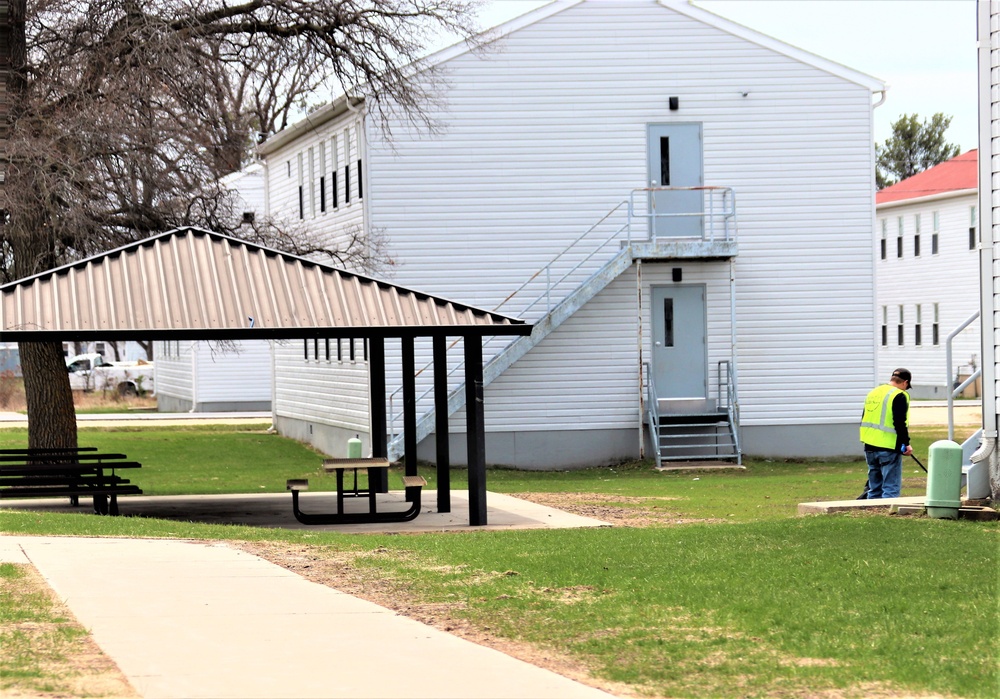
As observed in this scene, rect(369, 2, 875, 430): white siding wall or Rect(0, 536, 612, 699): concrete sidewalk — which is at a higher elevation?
Rect(369, 2, 875, 430): white siding wall

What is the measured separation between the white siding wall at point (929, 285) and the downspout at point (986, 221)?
3318 centimetres

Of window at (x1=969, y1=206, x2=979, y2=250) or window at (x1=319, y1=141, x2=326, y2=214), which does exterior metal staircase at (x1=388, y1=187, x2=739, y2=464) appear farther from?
window at (x1=969, y1=206, x2=979, y2=250)

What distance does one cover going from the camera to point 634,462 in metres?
29.1

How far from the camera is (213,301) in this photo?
16.5 m

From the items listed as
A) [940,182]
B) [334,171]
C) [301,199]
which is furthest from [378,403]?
[940,182]

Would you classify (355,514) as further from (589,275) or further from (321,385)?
(321,385)

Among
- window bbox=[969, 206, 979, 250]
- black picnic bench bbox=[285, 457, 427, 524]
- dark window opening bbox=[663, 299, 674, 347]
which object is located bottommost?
black picnic bench bbox=[285, 457, 427, 524]

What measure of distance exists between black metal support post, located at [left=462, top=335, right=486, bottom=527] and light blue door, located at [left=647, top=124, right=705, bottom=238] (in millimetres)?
12298

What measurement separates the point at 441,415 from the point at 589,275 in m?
11.2

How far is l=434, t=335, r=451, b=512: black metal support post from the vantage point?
712 inches

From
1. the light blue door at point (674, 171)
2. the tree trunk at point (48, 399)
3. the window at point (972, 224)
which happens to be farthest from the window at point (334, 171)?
the window at point (972, 224)

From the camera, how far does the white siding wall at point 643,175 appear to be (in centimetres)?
2877

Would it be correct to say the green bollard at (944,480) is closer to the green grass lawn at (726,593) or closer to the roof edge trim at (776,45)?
the green grass lawn at (726,593)

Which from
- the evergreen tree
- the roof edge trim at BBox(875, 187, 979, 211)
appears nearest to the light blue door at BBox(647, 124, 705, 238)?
the roof edge trim at BBox(875, 187, 979, 211)
